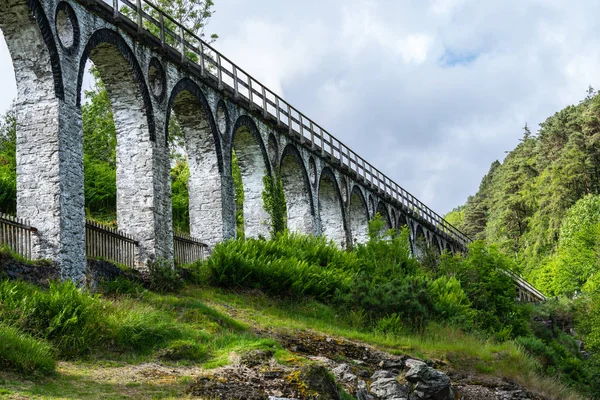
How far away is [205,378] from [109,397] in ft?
5.01

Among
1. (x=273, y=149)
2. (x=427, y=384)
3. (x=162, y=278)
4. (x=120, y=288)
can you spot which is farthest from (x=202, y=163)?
(x=427, y=384)

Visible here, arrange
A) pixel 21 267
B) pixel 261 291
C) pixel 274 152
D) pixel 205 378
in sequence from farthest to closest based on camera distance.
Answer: pixel 274 152 → pixel 261 291 → pixel 21 267 → pixel 205 378

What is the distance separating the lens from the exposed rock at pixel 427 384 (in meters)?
12.5

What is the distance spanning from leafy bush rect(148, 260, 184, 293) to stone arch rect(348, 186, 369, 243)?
67.7 ft

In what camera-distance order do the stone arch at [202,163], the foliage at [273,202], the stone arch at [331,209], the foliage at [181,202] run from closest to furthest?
the stone arch at [202,163] → the foliage at [273,202] → the foliage at [181,202] → the stone arch at [331,209]

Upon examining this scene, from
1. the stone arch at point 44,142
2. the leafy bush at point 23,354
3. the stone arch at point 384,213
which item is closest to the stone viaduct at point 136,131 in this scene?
the stone arch at point 44,142

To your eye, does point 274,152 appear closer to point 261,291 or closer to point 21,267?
point 261,291

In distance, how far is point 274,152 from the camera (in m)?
28.5

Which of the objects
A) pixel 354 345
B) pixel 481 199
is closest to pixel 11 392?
pixel 354 345

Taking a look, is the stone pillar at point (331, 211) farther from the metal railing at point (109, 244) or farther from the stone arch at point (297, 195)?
the metal railing at point (109, 244)

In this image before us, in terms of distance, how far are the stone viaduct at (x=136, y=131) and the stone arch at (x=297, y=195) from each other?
0.04m

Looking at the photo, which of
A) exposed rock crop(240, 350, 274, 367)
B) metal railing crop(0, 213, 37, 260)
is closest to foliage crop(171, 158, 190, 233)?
metal railing crop(0, 213, 37, 260)

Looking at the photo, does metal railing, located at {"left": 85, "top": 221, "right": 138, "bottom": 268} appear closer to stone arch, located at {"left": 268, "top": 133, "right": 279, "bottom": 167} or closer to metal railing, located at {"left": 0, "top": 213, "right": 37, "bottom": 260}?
metal railing, located at {"left": 0, "top": 213, "right": 37, "bottom": 260}

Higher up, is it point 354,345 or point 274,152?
point 274,152
